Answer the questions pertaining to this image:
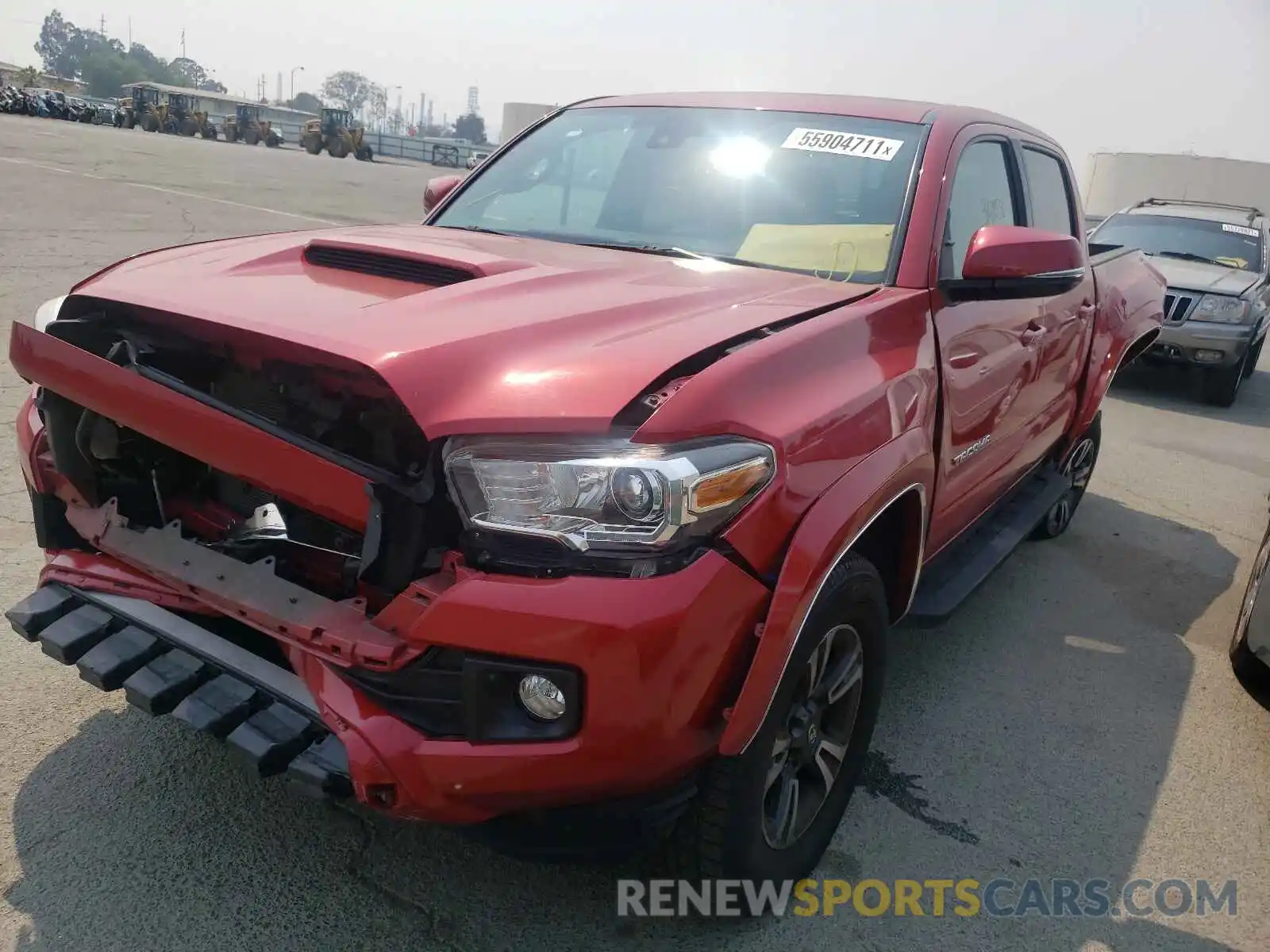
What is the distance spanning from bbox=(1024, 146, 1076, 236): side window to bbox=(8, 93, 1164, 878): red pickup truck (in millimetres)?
1022

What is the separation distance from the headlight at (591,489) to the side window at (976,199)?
1480 mm

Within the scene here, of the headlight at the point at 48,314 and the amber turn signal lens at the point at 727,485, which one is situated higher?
the headlight at the point at 48,314

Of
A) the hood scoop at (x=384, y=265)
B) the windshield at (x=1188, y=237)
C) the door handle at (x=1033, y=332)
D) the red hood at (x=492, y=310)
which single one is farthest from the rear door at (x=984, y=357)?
the windshield at (x=1188, y=237)

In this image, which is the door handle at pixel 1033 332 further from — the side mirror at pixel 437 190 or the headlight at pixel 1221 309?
the headlight at pixel 1221 309

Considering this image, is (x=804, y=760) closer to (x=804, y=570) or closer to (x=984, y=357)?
(x=804, y=570)

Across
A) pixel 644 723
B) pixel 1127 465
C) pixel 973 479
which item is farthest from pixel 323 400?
pixel 1127 465

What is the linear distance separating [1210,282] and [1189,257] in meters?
0.92

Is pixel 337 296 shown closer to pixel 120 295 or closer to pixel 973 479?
pixel 120 295

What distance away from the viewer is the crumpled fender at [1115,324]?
4.66 metres

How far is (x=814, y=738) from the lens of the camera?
2484 millimetres

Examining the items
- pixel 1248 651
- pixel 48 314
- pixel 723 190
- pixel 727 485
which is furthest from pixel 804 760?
pixel 1248 651

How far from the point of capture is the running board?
314 centimetres

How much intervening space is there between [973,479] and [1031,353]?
0.59 m

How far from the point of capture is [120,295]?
93.7 inches
